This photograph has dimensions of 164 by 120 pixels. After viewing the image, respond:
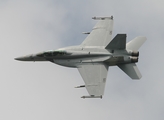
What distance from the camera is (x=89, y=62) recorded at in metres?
65.4

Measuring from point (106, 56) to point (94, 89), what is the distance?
4.65 m

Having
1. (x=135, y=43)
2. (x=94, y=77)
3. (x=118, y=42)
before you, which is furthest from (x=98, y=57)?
(x=135, y=43)

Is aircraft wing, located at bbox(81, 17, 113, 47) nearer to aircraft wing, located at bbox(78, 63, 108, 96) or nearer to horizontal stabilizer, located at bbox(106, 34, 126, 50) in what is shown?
horizontal stabilizer, located at bbox(106, 34, 126, 50)

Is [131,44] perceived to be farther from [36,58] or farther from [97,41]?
[36,58]

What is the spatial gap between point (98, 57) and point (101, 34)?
162 inches

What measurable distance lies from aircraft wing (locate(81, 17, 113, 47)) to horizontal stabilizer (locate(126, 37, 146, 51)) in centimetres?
244

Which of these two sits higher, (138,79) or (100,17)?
(100,17)

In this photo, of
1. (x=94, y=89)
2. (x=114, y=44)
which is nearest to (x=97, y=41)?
A: (x=114, y=44)

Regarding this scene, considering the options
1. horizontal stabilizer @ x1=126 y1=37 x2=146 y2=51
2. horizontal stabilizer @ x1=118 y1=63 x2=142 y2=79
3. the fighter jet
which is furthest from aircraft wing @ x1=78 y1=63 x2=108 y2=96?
horizontal stabilizer @ x1=126 y1=37 x2=146 y2=51

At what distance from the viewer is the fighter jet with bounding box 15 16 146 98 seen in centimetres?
6456

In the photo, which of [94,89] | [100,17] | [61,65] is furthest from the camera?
[100,17]

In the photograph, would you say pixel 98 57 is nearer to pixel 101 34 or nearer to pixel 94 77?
pixel 94 77

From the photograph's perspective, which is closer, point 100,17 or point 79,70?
point 79,70

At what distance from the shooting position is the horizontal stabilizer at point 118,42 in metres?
64.9
